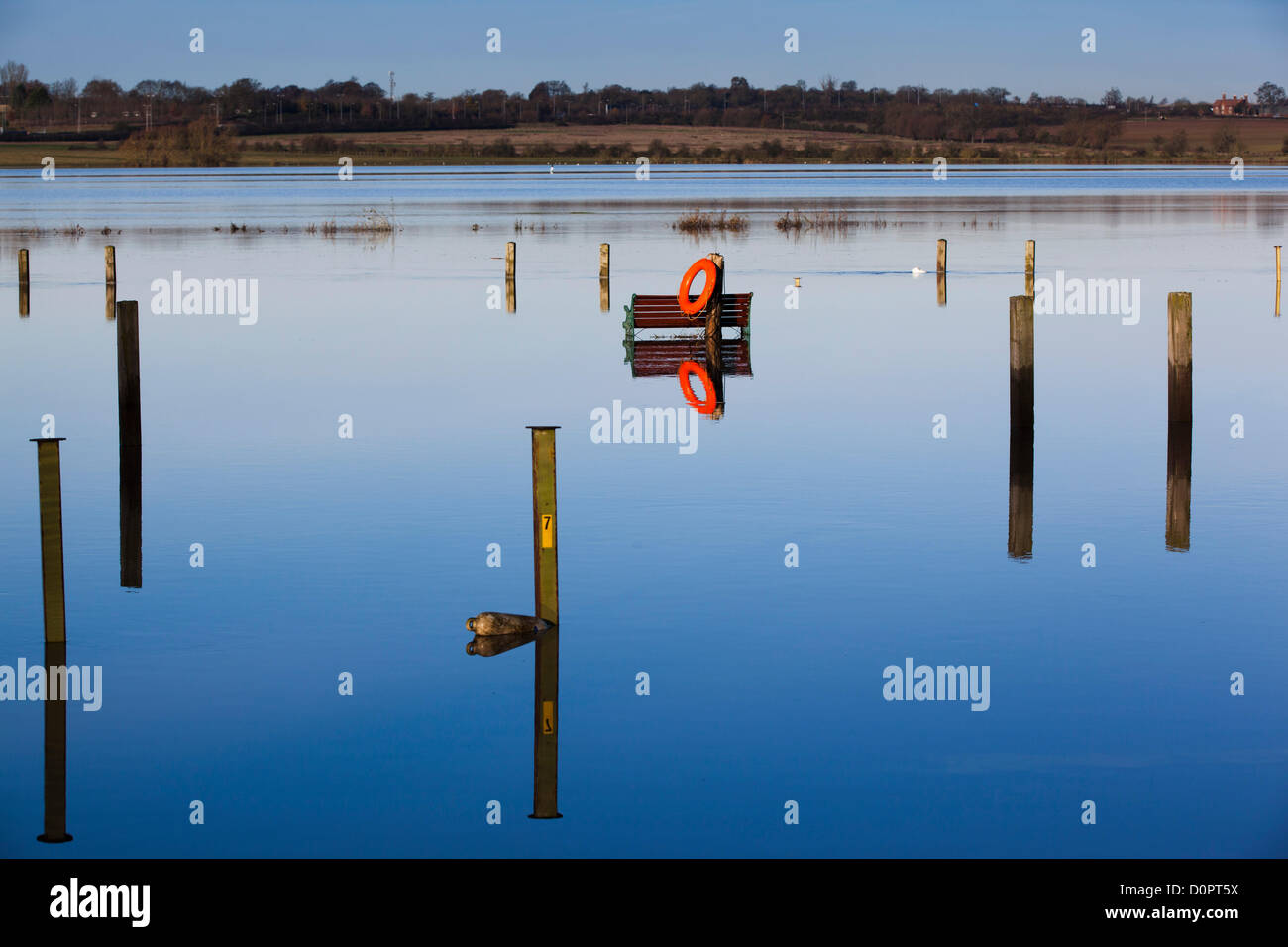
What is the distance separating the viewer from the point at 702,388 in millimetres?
33750

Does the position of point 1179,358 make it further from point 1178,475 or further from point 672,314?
point 672,314

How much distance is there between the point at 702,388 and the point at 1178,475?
12.5 metres

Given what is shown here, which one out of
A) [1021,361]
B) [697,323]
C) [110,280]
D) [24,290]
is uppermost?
[110,280]

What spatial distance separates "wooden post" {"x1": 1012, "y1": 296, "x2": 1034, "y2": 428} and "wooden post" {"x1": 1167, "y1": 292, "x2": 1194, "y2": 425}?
1.84m

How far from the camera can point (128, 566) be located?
1923 centimetres

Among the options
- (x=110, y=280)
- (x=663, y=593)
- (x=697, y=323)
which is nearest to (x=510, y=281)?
(x=110, y=280)

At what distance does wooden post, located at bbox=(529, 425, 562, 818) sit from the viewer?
1325 centimetres

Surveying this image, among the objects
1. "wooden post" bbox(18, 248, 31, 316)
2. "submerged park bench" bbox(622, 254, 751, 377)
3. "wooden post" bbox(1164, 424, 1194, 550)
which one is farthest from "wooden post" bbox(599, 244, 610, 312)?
"wooden post" bbox(1164, 424, 1194, 550)

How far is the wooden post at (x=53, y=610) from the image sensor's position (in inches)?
525

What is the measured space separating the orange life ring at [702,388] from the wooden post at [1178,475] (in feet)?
31.1
